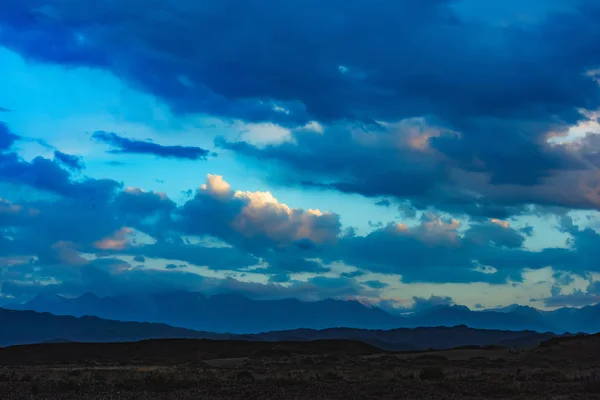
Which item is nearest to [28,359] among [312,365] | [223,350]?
[223,350]

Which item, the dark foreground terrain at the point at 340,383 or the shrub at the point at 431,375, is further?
the shrub at the point at 431,375

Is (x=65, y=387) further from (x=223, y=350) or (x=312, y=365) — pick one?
(x=223, y=350)

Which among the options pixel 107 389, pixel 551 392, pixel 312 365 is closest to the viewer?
pixel 551 392

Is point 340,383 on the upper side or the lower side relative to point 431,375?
lower

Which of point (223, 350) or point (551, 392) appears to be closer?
point (551, 392)

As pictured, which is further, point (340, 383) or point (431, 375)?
point (431, 375)

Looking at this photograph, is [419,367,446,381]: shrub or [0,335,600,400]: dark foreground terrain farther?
[419,367,446,381]: shrub

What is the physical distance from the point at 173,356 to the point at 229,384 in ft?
204

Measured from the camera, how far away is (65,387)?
143 feet

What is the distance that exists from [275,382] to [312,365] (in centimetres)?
2046

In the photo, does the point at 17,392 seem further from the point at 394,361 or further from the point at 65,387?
the point at 394,361

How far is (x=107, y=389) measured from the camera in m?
42.4

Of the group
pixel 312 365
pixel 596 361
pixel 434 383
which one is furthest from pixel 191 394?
pixel 596 361

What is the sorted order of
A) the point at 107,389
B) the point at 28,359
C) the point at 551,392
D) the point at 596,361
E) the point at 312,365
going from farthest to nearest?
the point at 28,359, the point at 596,361, the point at 312,365, the point at 107,389, the point at 551,392
